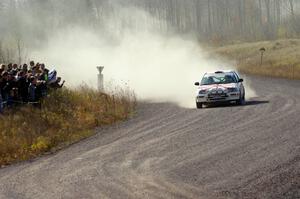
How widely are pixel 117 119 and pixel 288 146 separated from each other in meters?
10.2

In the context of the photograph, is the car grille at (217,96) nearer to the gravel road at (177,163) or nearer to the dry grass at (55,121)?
the dry grass at (55,121)

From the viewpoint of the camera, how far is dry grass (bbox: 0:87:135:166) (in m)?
17.4

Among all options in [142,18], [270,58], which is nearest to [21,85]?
[270,58]

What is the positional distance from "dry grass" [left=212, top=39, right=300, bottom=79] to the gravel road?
28.3 metres

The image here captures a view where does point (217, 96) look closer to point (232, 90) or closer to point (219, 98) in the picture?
point (219, 98)

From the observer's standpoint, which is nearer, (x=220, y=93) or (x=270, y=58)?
(x=220, y=93)

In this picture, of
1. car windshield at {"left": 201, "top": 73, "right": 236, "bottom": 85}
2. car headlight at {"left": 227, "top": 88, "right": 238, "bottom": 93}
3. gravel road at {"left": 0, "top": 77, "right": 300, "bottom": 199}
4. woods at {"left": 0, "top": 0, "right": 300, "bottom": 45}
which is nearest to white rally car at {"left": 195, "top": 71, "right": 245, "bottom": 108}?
car headlight at {"left": 227, "top": 88, "right": 238, "bottom": 93}

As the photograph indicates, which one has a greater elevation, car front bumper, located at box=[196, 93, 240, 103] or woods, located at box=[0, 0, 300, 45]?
woods, located at box=[0, 0, 300, 45]

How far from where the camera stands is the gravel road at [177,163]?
10.7 metres

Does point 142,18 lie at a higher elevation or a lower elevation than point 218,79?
higher

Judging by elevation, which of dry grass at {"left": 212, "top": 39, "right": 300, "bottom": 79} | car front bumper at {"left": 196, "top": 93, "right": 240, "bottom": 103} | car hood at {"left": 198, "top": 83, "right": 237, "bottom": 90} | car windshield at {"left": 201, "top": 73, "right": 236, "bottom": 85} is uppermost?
dry grass at {"left": 212, "top": 39, "right": 300, "bottom": 79}

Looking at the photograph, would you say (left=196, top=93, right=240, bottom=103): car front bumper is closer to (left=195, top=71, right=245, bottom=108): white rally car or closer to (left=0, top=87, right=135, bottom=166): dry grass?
A: (left=195, top=71, right=245, bottom=108): white rally car

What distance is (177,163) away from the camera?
13.3 meters

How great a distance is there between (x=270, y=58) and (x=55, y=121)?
45456mm
